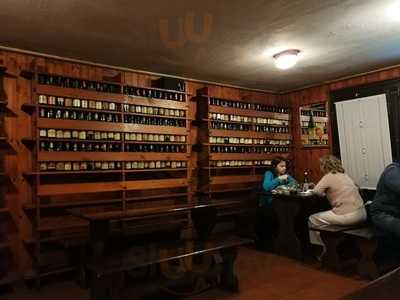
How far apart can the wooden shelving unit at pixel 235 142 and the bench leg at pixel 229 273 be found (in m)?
1.51

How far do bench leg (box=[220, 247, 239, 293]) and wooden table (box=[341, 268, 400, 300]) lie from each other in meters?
1.78

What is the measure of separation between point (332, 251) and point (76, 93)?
10.5 feet

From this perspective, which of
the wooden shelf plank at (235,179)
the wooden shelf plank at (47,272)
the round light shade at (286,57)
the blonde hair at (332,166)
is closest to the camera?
the wooden shelf plank at (47,272)

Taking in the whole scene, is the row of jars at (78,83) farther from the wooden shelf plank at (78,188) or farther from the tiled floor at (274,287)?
the tiled floor at (274,287)

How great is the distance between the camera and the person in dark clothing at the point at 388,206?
10.0ft

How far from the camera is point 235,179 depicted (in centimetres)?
475

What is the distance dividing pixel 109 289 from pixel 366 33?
322 cm

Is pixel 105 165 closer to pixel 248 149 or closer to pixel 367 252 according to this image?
pixel 248 149

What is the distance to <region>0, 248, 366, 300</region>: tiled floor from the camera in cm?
288

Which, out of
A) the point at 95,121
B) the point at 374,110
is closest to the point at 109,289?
the point at 95,121

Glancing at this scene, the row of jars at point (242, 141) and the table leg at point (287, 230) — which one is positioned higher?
the row of jars at point (242, 141)

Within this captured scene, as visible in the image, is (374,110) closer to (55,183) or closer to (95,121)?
(95,121)

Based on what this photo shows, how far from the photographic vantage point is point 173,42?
3.26 m

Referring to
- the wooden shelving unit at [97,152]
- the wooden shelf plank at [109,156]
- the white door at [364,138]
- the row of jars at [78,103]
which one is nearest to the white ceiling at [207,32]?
the wooden shelving unit at [97,152]
